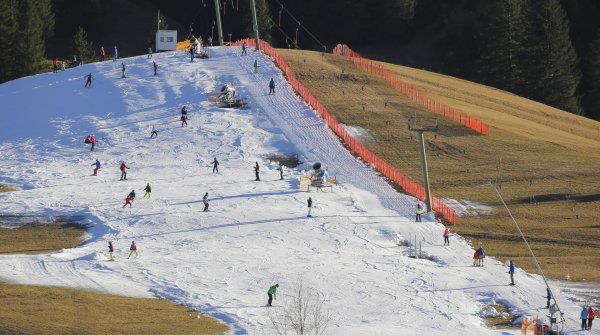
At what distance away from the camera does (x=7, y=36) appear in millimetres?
123125

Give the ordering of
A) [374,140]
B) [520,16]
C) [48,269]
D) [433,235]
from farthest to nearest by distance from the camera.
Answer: [520,16] < [374,140] < [433,235] < [48,269]

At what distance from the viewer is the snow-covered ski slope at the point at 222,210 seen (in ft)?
177

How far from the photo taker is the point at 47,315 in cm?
4872

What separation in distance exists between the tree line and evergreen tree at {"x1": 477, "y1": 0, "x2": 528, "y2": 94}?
11cm

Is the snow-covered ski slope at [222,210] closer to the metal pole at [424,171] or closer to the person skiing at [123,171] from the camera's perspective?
the person skiing at [123,171]

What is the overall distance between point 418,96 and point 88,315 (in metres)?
45.9

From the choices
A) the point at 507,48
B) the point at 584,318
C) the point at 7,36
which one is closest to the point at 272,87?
the point at 584,318

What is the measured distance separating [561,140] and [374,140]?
15.4 meters

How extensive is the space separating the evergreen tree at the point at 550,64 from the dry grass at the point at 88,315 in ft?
247

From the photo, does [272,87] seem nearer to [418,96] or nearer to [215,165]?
[418,96]

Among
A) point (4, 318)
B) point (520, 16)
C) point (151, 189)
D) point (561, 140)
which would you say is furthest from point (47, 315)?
point (520, 16)

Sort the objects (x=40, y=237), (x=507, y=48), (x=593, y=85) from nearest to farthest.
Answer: (x=40, y=237) < (x=507, y=48) < (x=593, y=85)

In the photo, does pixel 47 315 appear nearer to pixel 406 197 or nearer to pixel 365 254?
pixel 365 254

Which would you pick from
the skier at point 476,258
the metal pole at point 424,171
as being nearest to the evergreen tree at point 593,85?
the metal pole at point 424,171
